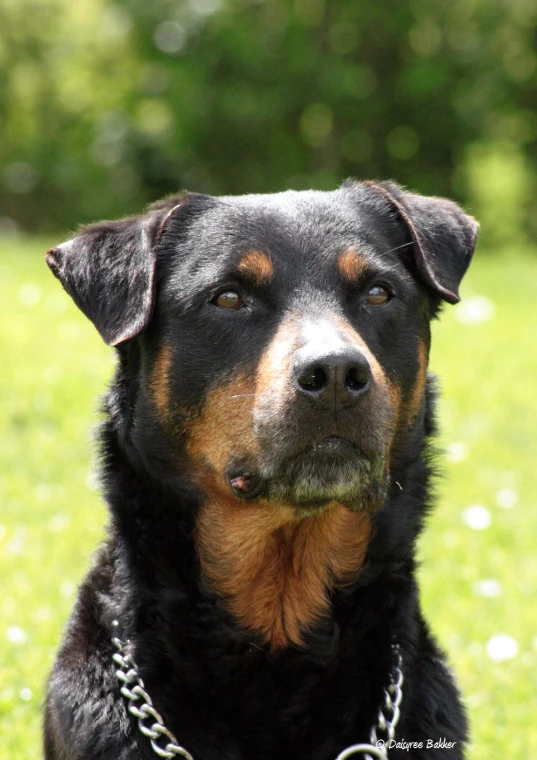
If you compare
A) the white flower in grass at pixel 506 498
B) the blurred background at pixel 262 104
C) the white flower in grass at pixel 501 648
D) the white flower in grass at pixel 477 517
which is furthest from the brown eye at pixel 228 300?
the blurred background at pixel 262 104

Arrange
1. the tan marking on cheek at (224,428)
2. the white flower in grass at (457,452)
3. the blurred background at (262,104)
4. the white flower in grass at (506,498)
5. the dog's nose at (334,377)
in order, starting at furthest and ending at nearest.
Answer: the blurred background at (262,104) → the white flower in grass at (457,452) → the white flower in grass at (506,498) → the tan marking on cheek at (224,428) → the dog's nose at (334,377)

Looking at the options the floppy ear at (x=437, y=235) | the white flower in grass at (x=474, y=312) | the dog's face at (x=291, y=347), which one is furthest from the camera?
the white flower in grass at (x=474, y=312)

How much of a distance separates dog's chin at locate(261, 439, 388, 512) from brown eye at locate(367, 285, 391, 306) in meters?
0.59

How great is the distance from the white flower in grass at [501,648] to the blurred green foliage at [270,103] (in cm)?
2833

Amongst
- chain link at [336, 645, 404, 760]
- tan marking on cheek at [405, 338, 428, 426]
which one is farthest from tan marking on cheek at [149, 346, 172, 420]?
chain link at [336, 645, 404, 760]

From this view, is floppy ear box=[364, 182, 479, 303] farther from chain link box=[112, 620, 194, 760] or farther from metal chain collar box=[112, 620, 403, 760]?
chain link box=[112, 620, 194, 760]

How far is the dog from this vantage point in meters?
3.25

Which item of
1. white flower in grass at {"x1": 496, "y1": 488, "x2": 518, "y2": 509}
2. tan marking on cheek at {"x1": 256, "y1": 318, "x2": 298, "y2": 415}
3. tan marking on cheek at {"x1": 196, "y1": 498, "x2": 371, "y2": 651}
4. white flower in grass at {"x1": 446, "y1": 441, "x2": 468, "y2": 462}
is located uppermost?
tan marking on cheek at {"x1": 256, "y1": 318, "x2": 298, "y2": 415}

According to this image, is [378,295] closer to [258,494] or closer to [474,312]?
[258,494]

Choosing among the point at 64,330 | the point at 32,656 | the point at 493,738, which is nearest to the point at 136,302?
the point at 32,656

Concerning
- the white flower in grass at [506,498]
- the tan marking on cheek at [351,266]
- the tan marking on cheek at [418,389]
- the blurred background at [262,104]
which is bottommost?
the blurred background at [262,104]

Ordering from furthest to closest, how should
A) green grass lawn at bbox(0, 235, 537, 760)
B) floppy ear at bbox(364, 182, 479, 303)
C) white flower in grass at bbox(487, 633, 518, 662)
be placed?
white flower in grass at bbox(487, 633, 518, 662)
green grass lawn at bbox(0, 235, 537, 760)
floppy ear at bbox(364, 182, 479, 303)

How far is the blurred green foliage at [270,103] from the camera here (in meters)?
33.2

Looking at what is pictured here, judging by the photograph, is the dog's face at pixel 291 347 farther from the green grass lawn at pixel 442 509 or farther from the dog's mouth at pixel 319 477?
the green grass lawn at pixel 442 509
